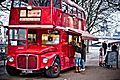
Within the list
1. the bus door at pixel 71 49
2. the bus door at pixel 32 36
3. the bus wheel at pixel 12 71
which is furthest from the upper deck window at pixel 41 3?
the bus wheel at pixel 12 71

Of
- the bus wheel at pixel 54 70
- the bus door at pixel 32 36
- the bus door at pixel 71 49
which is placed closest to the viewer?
the bus wheel at pixel 54 70

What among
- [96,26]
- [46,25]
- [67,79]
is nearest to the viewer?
[67,79]

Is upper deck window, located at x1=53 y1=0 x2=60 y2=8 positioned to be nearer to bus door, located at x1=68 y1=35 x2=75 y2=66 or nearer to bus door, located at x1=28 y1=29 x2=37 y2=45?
bus door, located at x1=28 y1=29 x2=37 y2=45

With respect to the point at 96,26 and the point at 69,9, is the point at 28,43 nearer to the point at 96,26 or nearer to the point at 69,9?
the point at 69,9

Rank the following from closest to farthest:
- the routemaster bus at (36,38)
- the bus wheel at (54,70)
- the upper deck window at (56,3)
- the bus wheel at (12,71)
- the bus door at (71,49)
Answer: the routemaster bus at (36,38)
the bus wheel at (54,70)
the bus wheel at (12,71)
the upper deck window at (56,3)
the bus door at (71,49)

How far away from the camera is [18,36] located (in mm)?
16250

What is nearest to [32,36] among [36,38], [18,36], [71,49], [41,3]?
[36,38]

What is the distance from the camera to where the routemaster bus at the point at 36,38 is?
610 inches

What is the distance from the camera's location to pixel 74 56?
1975 cm

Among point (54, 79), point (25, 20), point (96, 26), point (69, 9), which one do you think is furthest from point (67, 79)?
point (96, 26)

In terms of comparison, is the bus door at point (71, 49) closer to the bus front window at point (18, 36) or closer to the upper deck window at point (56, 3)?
the upper deck window at point (56, 3)

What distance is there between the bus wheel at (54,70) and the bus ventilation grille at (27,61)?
78cm

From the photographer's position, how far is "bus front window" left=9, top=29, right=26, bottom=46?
53.3 ft

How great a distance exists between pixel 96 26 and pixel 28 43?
25.8 m
